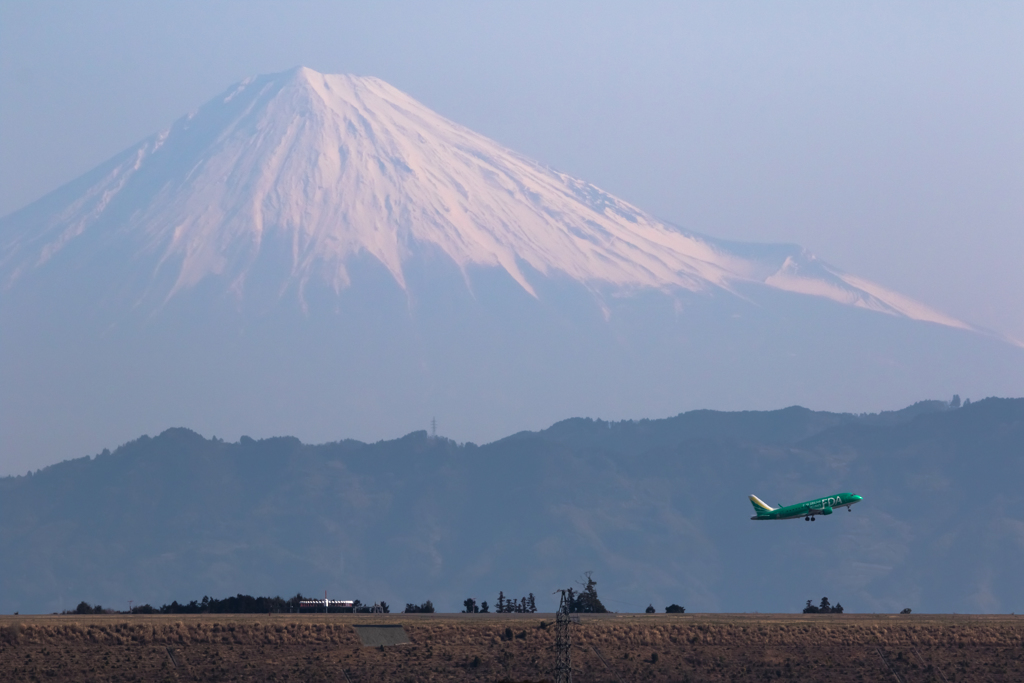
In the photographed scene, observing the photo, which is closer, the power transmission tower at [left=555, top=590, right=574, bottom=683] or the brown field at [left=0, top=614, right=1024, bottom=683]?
the power transmission tower at [left=555, top=590, right=574, bottom=683]

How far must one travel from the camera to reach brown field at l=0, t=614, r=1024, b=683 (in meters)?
102

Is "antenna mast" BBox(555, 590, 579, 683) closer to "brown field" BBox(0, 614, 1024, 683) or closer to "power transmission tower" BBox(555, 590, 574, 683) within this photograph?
"power transmission tower" BBox(555, 590, 574, 683)

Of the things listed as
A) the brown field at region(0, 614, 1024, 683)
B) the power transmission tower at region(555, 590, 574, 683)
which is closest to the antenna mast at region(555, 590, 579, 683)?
the power transmission tower at region(555, 590, 574, 683)

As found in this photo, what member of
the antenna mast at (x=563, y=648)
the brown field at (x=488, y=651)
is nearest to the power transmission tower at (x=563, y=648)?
the antenna mast at (x=563, y=648)

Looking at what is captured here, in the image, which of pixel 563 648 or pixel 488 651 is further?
pixel 488 651

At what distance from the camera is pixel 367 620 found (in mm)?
117625

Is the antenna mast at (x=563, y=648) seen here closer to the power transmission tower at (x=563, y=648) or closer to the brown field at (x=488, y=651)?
the power transmission tower at (x=563, y=648)

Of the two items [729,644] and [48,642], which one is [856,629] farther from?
[48,642]

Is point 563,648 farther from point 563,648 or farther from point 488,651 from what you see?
point 488,651

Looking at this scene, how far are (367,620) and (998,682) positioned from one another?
1695 inches

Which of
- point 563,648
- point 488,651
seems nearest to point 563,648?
point 563,648

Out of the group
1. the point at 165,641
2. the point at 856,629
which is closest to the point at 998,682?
the point at 856,629

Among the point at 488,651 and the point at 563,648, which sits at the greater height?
the point at 488,651

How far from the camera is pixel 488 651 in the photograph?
10662 cm
